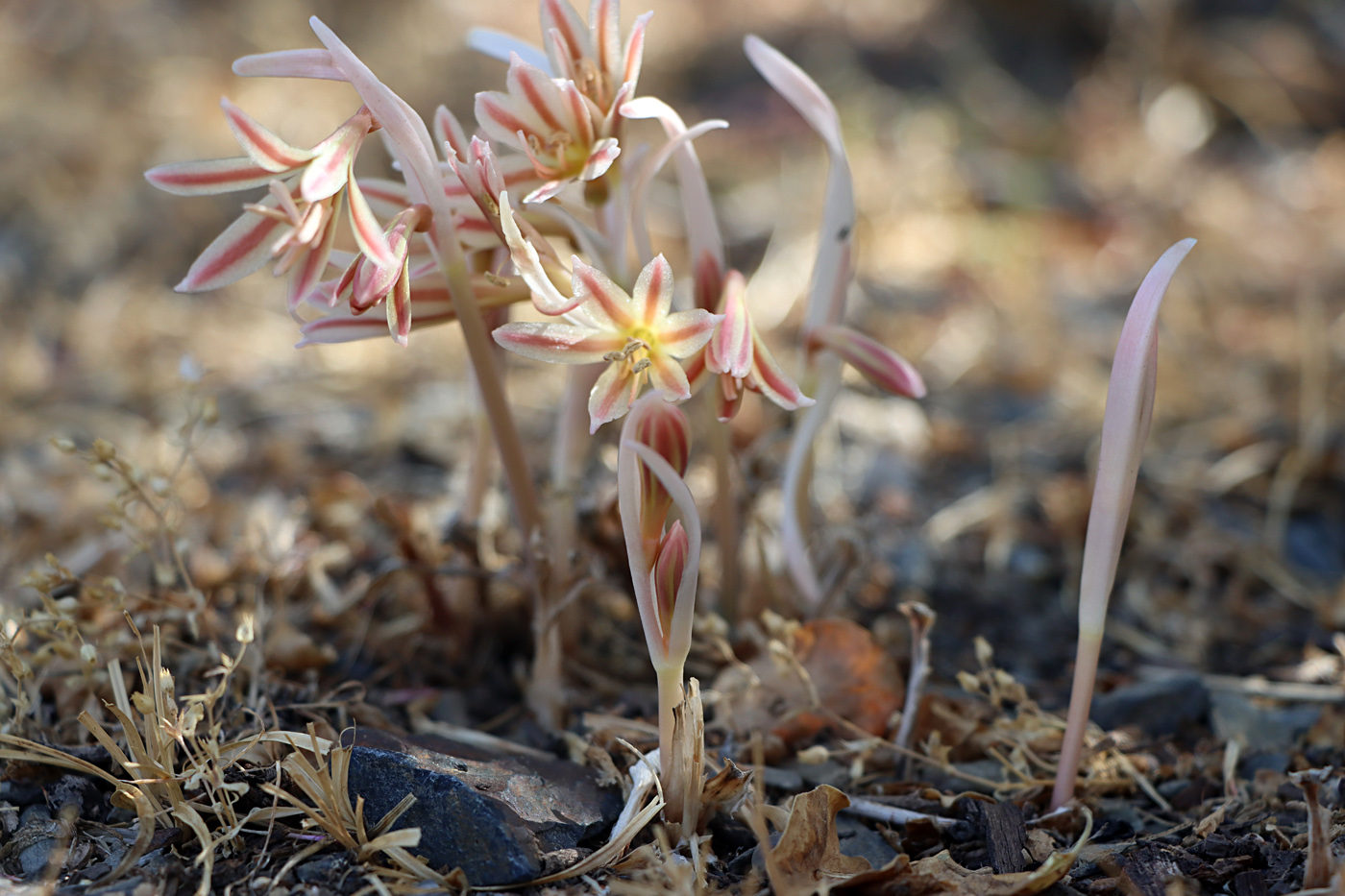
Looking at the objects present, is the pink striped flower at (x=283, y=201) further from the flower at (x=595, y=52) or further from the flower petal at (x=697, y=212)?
the flower petal at (x=697, y=212)

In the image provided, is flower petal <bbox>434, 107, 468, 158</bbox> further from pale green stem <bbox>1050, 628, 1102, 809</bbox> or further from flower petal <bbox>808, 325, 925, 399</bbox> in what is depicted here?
pale green stem <bbox>1050, 628, 1102, 809</bbox>

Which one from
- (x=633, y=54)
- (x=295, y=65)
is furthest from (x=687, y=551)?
(x=295, y=65)

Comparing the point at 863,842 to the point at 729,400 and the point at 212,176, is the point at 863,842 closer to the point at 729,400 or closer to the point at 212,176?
the point at 729,400

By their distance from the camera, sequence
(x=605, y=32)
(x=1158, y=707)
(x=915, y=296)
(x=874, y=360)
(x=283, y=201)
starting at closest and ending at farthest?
1. (x=283, y=201)
2. (x=605, y=32)
3. (x=874, y=360)
4. (x=1158, y=707)
5. (x=915, y=296)

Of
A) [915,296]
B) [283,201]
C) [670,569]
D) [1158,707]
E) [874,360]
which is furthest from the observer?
[915,296]

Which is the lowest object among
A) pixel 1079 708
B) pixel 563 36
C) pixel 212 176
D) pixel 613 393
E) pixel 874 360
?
pixel 1079 708

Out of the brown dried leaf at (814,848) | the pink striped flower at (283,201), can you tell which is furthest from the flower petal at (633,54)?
the brown dried leaf at (814,848)

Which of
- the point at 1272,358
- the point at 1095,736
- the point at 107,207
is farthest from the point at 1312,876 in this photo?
the point at 107,207

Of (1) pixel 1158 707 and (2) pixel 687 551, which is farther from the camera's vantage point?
(1) pixel 1158 707
